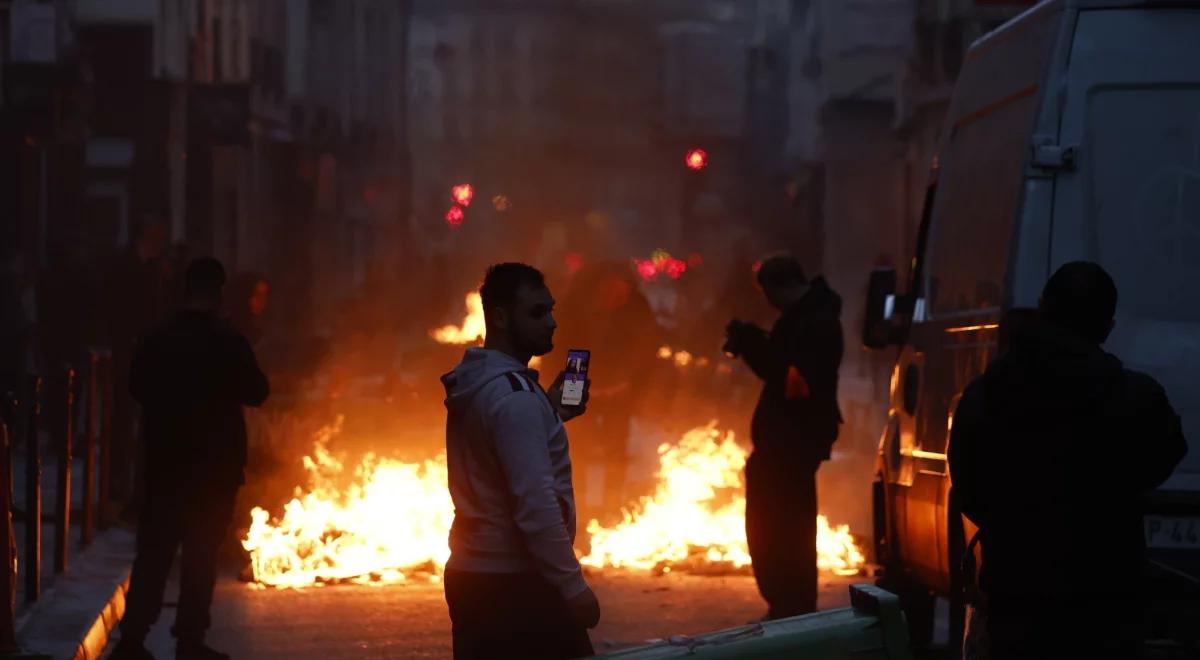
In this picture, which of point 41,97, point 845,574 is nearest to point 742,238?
point 41,97

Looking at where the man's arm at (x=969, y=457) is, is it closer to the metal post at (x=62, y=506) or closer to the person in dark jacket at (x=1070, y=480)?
the person in dark jacket at (x=1070, y=480)

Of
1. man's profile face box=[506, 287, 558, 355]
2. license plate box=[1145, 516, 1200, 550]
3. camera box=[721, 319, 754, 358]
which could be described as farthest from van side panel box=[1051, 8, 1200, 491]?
camera box=[721, 319, 754, 358]

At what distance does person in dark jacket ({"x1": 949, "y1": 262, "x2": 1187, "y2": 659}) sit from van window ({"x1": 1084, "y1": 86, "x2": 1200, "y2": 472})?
1.74 m

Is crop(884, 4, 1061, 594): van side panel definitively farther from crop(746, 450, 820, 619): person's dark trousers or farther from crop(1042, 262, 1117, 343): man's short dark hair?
crop(1042, 262, 1117, 343): man's short dark hair

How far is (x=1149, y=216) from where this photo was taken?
7457 millimetres

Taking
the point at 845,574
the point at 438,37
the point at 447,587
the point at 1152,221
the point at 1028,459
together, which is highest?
the point at 438,37

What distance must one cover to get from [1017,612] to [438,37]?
4406 inches

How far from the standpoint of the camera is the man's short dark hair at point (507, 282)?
5.89 metres

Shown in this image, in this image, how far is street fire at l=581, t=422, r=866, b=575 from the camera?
13461 millimetres

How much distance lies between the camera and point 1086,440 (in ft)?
18.2

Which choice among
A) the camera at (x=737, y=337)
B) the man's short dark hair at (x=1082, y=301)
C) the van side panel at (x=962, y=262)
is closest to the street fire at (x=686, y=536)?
the camera at (x=737, y=337)

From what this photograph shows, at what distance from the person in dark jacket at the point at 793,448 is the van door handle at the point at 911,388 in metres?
1.10

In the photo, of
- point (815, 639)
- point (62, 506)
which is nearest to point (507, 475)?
point (815, 639)

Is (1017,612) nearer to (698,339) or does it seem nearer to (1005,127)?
(1005,127)
